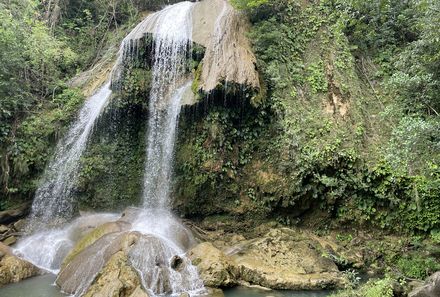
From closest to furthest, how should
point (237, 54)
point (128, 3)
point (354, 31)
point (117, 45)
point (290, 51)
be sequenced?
point (237, 54)
point (290, 51)
point (354, 31)
point (117, 45)
point (128, 3)

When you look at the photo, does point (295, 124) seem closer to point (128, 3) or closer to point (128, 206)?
point (128, 206)

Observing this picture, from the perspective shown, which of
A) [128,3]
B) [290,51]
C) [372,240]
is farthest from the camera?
[128,3]

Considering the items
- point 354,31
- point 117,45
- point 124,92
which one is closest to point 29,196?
point 124,92

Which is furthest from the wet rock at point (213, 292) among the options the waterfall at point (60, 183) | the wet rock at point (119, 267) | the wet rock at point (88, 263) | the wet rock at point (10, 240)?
the wet rock at point (10, 240)

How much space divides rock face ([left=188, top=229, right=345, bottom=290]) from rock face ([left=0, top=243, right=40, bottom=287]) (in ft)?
13.3

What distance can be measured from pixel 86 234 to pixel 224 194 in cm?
416

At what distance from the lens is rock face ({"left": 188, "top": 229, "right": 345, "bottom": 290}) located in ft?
30.1

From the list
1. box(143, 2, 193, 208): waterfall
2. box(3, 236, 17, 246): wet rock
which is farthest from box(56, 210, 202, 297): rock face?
box(143, 2, 193, 208): waterfall

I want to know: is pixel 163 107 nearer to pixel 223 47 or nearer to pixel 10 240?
pixel 223 47

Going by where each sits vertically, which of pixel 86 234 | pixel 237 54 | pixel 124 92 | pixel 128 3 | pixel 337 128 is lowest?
pixel 86 234

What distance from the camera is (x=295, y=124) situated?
12.0 m

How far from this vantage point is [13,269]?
9.76m

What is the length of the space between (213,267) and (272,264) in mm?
1620

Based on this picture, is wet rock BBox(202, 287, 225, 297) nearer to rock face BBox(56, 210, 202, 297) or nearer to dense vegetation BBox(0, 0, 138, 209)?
rock face BBox(56, 210, 202, 297)
